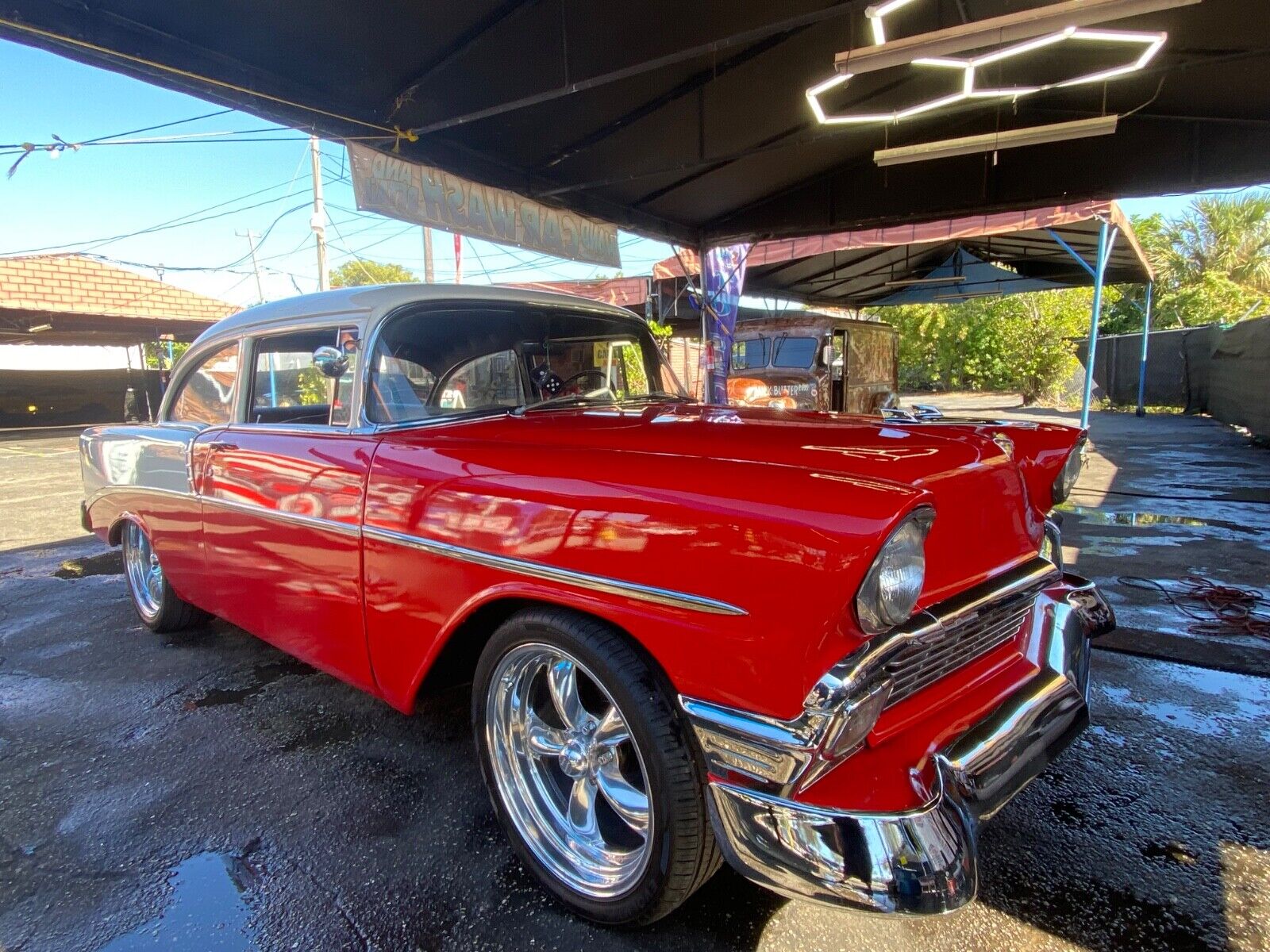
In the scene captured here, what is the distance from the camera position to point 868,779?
1.47 metres

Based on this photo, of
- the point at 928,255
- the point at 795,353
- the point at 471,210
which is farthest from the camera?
the point at 928,255

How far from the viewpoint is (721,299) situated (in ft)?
30.9

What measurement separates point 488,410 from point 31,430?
2566 centimetres

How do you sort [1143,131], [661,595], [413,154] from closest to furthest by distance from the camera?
[661,595], [413,154], [1143,131]

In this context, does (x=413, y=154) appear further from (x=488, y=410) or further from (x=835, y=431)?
(x=835, y=431)

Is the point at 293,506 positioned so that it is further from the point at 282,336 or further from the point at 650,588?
the point at 650,588

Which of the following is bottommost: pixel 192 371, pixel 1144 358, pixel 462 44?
pixel 192 371

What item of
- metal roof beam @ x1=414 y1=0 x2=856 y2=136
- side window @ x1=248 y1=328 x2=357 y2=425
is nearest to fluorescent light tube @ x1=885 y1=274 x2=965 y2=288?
metal roof beam @ x1=414 y1=0 x2=856 y2=136

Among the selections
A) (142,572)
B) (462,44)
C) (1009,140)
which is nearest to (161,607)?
(142,572)

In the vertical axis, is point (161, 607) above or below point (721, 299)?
below

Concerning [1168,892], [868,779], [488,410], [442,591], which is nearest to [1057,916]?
[1168,892]

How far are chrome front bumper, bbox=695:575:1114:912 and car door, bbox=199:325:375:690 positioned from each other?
4.77 feet

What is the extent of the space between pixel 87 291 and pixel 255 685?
1986cm

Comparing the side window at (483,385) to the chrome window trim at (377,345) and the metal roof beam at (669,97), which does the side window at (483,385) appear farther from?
the metal roof beam at (669,97)
